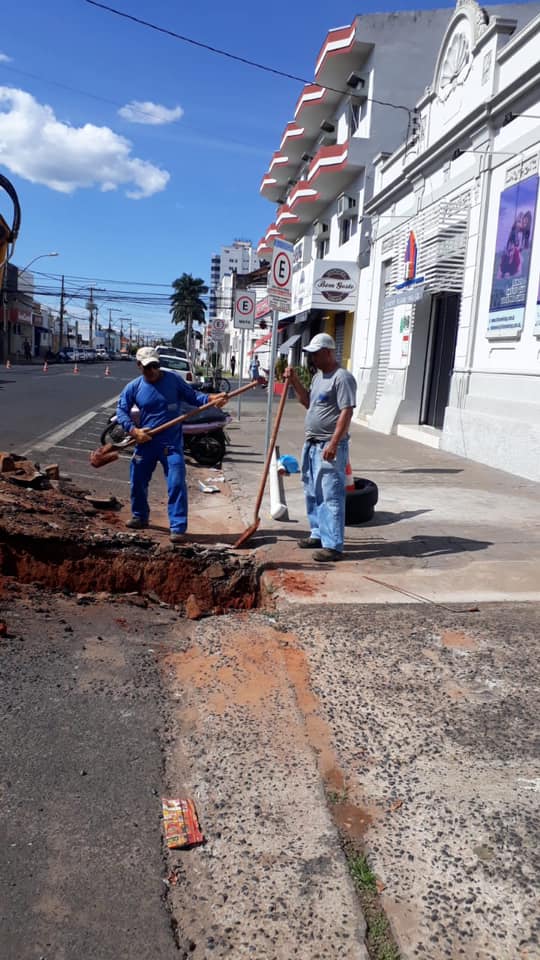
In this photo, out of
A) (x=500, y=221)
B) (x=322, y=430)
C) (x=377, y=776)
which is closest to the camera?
(x=377, y=776)

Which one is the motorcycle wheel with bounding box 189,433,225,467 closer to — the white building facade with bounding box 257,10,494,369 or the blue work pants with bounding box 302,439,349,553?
the blue work pants with bounding box 302,439,349,553

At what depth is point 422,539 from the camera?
23.0 feet

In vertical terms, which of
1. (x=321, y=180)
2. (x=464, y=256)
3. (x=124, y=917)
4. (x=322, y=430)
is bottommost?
(x=124, y=917)

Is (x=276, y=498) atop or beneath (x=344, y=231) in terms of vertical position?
beneath

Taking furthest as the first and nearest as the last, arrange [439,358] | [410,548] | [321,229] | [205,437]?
[321,229]
[439,358]
[205,437]
[410,548]

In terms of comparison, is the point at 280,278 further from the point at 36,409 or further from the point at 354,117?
the point at 354,117

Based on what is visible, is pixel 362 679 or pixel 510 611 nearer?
pixel 362 679

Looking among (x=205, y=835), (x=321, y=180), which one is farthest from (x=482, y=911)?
(x=321, y=180)

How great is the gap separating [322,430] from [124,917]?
441 cm

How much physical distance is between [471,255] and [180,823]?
12.9 m

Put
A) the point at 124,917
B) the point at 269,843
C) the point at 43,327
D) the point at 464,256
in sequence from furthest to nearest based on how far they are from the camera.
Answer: the point at 43,327
the point at 464,256
the point at 269,843
the point at 124,917

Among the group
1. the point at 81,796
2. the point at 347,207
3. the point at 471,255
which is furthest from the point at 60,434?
the point at 347,207

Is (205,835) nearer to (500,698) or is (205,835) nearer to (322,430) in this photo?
(500,698)

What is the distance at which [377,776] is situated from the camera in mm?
3010
